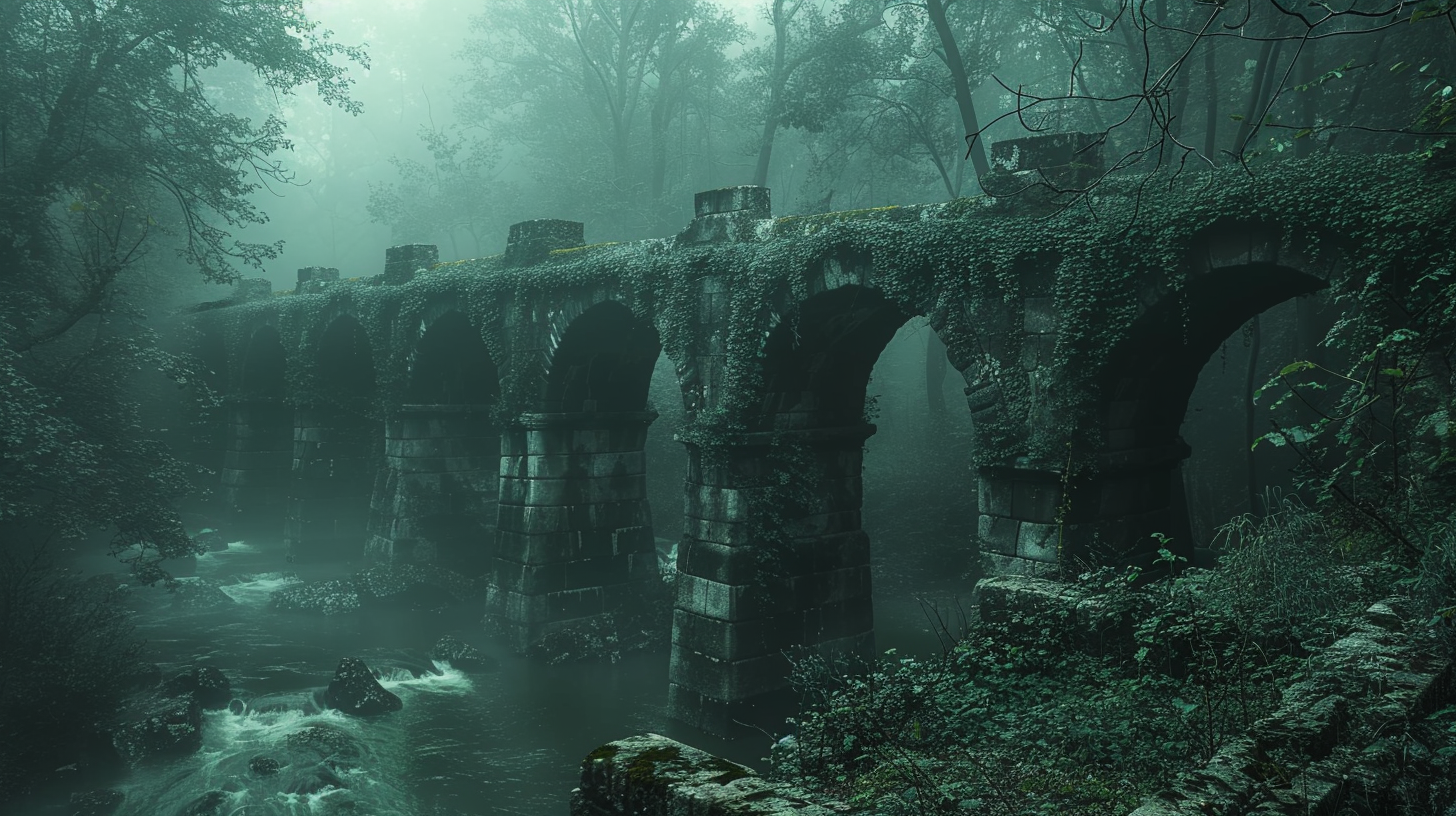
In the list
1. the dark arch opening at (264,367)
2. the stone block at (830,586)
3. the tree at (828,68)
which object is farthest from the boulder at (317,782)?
the dark arch opening at (264,367)

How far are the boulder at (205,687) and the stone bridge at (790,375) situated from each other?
3728 millimetres

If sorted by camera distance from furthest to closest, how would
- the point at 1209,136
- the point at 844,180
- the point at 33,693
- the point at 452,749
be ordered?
the point at 844,180 → the point at 1209,136 → the point at 452,749 → the point at 33,693

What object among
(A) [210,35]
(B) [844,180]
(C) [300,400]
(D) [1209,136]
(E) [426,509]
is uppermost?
(B) [844,180]

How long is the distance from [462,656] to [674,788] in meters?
11.2

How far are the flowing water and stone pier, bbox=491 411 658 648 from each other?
92cm

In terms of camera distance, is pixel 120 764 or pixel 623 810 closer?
pixel 623 810

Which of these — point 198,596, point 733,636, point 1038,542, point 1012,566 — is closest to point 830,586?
point 733,636

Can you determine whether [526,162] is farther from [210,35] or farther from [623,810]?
[623,810]

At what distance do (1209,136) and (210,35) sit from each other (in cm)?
1497

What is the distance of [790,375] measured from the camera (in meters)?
11.1

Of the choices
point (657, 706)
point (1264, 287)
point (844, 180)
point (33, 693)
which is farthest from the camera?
point (844, 180)

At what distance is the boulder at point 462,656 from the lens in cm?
1377

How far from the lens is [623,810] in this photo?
12.3ft

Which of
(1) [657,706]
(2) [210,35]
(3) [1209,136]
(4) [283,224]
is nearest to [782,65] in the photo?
(3) [1209,136]
